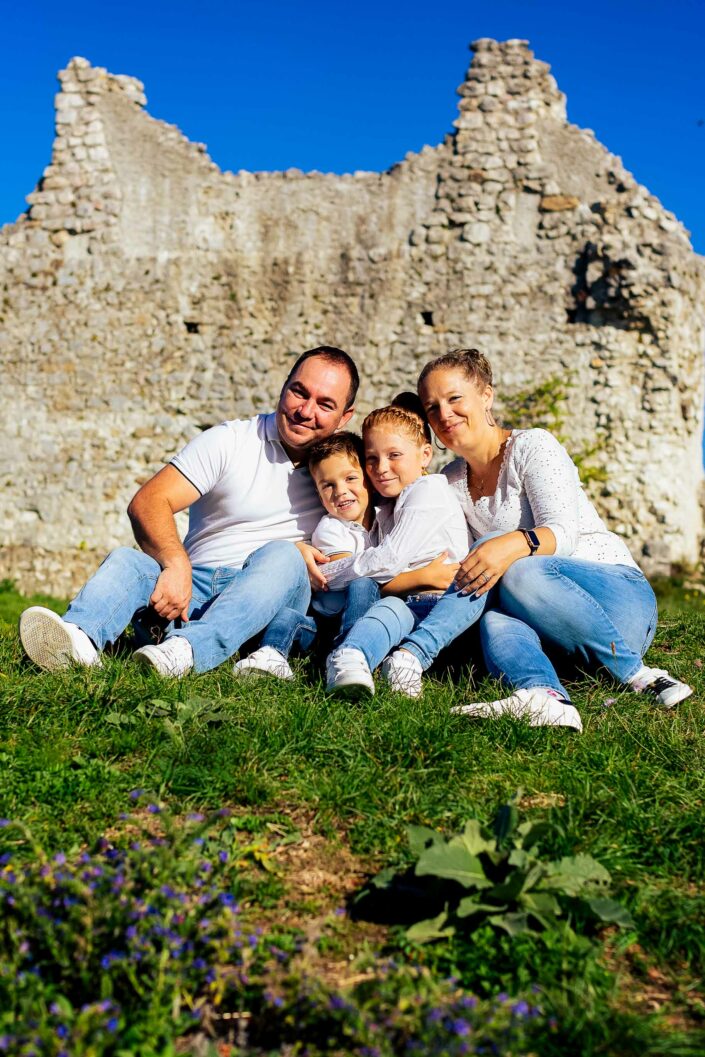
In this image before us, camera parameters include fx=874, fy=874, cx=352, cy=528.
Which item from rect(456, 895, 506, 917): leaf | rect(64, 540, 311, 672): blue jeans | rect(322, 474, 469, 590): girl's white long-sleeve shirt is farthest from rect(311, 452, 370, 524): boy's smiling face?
rect(456, 895, 506, 917): leaf

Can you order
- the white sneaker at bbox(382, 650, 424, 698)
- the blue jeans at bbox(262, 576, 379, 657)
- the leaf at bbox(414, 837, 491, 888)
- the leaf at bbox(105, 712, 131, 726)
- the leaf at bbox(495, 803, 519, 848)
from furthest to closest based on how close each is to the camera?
the blue jeans at bbox(262, 576, 379, 657) < the white sneaker at bbox(382, 650, 424, 698) < the leaf at bbox(105, 712, 131, 726) < the leaf at bbox(495, 803, 519, 848) < the leaf at bbox(414, 837, 491, 888)

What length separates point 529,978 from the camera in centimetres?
186

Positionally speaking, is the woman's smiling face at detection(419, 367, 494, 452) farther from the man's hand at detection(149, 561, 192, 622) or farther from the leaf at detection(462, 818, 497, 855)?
the leaf at detection(462, 818, 497, 855)

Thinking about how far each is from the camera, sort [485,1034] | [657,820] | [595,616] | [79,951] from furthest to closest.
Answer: [595,616] < [657,820] < [79,951] < [485,1034]

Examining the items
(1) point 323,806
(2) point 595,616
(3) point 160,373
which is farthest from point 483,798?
(3) point 160,373

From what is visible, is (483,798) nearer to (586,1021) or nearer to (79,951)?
(586,1021)

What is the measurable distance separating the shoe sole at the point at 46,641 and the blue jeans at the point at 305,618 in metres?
0.82

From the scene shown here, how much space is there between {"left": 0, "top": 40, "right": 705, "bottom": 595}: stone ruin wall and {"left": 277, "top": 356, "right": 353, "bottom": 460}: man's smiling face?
20.0 feet

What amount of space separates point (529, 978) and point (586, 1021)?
17 centimetres

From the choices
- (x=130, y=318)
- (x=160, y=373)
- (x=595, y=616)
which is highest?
(x=130, y=318)

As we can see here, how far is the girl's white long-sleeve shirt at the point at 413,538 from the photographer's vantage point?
12.2 ft

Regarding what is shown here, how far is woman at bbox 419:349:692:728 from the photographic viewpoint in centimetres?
A: 342

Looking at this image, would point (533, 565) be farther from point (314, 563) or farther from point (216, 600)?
point (216, 600)

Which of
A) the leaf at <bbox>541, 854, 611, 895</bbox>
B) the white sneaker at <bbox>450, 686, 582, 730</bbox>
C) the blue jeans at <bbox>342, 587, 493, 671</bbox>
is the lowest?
the leaf at <bbox>541, 854, 611, 895</bbox>
